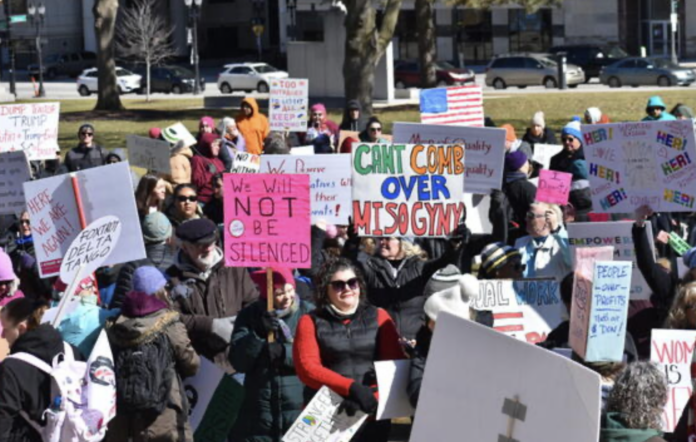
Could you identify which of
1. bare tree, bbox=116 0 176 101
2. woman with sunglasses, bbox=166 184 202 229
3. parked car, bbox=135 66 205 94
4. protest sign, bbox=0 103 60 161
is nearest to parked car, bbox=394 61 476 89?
parked car, bbox=135 66 205 94

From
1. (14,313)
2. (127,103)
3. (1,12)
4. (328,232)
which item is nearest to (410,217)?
(328,232)

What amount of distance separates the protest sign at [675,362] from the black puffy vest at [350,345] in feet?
4.36

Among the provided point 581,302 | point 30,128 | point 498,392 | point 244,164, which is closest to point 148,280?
point 581,302

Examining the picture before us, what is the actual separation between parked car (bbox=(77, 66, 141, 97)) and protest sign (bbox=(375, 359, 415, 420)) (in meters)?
48.8

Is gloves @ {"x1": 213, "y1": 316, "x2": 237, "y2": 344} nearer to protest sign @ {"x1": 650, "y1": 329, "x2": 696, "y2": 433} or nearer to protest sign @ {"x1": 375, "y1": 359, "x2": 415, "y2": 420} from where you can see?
protest sign @ {"x1": 375, "y1": 359, "x2": 415, "y2": 420}

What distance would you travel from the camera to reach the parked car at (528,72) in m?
47.4

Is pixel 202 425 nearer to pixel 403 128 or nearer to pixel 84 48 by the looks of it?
pixel 403 128

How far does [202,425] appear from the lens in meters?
7.34

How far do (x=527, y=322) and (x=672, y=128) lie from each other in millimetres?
2448

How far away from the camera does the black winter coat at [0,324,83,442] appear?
238 inches

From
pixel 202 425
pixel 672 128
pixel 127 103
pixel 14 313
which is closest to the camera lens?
pixel 14 313

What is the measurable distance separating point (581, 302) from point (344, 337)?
1172mm

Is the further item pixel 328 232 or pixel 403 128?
pixel 403 128

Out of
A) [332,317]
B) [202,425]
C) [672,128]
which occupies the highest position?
[672,128]
